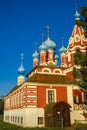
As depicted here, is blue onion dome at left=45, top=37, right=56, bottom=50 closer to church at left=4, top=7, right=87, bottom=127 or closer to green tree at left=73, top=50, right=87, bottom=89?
church at left=4, top=7, right=87, bottom=127

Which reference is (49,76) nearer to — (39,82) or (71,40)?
(39,82)

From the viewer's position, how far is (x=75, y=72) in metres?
23.0

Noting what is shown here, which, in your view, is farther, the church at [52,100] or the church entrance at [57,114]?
the church at [52,100]

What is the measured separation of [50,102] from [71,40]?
10.7 meters

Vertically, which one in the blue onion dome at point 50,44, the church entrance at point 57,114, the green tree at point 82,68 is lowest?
the church entrance at point 57,114

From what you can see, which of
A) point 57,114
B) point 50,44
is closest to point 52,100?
point 57,114

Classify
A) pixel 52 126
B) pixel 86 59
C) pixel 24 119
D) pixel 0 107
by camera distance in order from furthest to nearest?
pixel 0 107
pixel 24 119
pixel 52 126
pixel 86 59

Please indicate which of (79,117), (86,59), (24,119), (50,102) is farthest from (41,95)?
(86,59)

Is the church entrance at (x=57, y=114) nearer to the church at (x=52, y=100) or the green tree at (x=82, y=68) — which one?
the church at (x=52, y=100)

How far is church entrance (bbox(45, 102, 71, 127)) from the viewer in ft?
82.9

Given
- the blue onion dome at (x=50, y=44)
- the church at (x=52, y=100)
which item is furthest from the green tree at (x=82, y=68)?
the blue onion dome at (x=50, y=44)

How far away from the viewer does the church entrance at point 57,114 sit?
25.3 meters

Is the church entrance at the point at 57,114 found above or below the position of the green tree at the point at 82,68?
below

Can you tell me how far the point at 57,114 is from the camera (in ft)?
84.7
